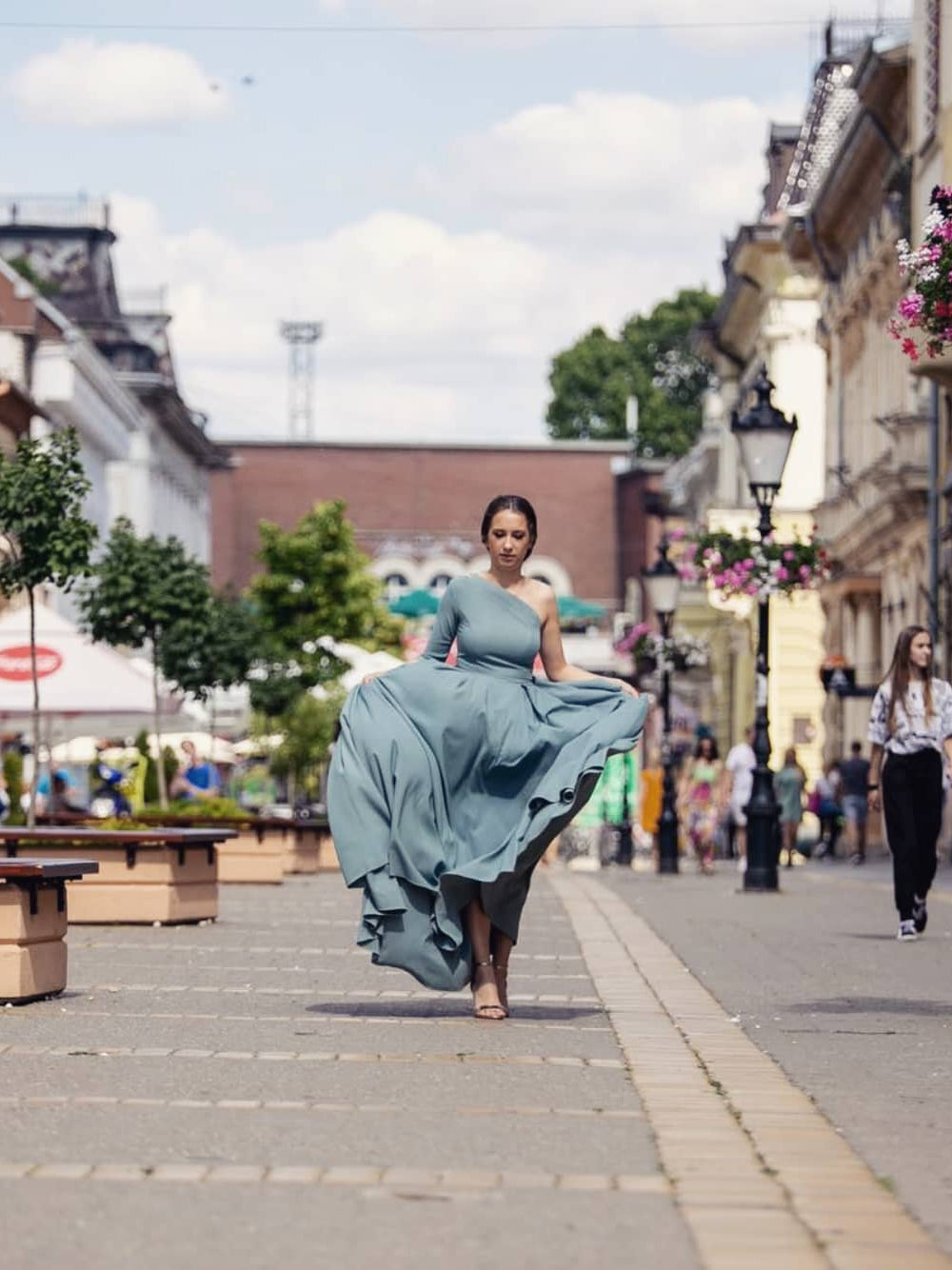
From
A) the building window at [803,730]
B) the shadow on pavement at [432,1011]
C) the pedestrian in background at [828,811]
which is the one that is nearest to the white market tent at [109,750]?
the pedestrian in background at [828,811]

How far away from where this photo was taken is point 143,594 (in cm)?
3209

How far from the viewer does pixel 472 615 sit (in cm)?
1130

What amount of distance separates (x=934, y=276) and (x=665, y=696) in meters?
28.0

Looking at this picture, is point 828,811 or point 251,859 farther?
point 828,811

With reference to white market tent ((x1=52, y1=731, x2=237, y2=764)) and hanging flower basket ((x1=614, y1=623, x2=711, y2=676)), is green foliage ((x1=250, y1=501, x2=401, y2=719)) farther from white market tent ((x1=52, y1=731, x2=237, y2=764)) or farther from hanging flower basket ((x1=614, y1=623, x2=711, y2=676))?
hanging flower basket ((x1=614, y1=623, x2=711, y2=676))

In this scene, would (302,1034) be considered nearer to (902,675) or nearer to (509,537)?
(509,537)

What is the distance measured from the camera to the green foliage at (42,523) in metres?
24.4

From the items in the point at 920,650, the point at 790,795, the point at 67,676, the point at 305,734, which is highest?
the point at 920,650

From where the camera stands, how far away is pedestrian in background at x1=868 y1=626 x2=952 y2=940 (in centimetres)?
1709

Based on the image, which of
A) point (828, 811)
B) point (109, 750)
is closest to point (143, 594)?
point (828, 811)

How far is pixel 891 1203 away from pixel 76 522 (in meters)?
18.5

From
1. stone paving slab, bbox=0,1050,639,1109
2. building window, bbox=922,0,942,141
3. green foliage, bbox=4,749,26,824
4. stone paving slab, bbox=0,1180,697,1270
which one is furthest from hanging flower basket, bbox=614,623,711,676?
stone paving slab, bbox=0,1180,697,1270

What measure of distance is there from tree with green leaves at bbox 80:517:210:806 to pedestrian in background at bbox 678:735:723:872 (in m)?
6.66

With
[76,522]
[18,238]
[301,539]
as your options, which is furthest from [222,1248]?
[18,238]
